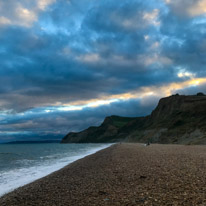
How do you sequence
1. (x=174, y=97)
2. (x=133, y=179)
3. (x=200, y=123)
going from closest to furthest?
(x=133, y=179)
(x=200, y=123)
(x=174, y=97)

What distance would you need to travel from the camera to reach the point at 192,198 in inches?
332

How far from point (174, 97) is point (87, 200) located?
152m

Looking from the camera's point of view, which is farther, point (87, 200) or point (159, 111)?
point (159, 111)

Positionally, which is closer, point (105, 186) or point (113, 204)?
point (113, 204)

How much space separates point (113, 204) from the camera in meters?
8.82

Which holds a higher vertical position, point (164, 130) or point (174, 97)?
point (174, 97)

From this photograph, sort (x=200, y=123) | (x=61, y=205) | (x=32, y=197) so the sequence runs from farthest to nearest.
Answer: (x=200, y=123), (x=32, y=197), (x=61, y=205)

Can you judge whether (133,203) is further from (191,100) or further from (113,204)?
(191,100)

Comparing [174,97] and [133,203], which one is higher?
[174,97]

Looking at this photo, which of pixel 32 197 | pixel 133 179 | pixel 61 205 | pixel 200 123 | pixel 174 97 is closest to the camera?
pixel 61 205

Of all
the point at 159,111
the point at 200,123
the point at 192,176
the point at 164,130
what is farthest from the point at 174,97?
the point at 192,176

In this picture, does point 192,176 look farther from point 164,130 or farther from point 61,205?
point 164,130

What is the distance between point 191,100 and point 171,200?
134 meters

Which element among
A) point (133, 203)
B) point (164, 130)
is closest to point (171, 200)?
point (133, 203)
